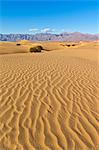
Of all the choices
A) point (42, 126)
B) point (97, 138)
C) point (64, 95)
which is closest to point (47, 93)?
point (64, 95)

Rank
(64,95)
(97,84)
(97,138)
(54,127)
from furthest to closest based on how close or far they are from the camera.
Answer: (97,84) → (64,95) → (54,127) → (97,138)

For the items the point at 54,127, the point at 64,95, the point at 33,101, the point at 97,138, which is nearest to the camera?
the point at 97,138

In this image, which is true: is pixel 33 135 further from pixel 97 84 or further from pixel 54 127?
pixel 97 84

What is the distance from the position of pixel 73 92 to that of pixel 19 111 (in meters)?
2.21

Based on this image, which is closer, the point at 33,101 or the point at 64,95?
the point at 33,101

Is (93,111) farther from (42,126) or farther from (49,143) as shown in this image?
(49,143)

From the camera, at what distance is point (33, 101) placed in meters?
6.44

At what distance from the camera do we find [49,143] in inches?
169

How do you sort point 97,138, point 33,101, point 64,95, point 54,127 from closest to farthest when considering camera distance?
point 97,138 → point 54,127 → point 33,101 → point 64,95

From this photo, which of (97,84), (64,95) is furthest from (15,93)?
(97,84)

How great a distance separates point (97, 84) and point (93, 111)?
118 inches

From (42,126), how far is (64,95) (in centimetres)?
223

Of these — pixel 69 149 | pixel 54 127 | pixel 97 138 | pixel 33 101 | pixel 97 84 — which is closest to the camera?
pixel 69 149

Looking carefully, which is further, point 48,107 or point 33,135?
point 48,107
